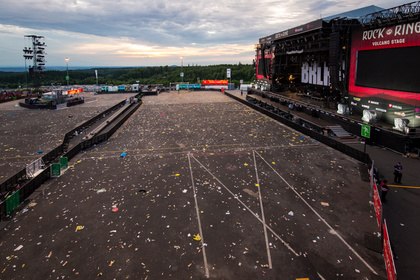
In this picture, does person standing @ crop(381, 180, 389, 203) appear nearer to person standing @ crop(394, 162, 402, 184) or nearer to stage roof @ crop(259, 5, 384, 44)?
person standing @ crop(394, 162, 402, 184)

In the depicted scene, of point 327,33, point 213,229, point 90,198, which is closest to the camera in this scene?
point 213,229

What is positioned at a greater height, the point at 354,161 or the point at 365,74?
the point at 365,74

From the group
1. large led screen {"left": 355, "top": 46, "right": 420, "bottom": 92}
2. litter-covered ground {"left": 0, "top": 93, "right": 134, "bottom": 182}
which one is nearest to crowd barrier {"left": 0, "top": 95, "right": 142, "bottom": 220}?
litter-covered ground {"left": 0, "top": 93, "right": 134, "bottom": 182}

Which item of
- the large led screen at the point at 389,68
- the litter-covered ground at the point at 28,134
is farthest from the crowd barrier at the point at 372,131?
the litter-covered ground at the point at 28,134

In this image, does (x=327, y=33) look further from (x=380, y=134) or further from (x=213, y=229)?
(x=213, y=229)

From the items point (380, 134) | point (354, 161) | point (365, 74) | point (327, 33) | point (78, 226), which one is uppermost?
point (327, 33)

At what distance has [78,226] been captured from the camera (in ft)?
25.2

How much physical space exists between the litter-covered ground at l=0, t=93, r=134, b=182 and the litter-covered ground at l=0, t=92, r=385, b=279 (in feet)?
9.30

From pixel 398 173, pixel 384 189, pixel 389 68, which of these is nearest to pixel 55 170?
pixel 384 189

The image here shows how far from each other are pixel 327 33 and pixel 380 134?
11790 millimetres

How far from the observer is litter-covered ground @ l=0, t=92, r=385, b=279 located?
6031 millimetres

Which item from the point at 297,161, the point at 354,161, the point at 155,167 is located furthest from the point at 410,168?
the point at 155,167

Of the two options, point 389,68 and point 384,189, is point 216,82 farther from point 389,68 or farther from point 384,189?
point 384,189

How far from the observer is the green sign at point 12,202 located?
327 inches
